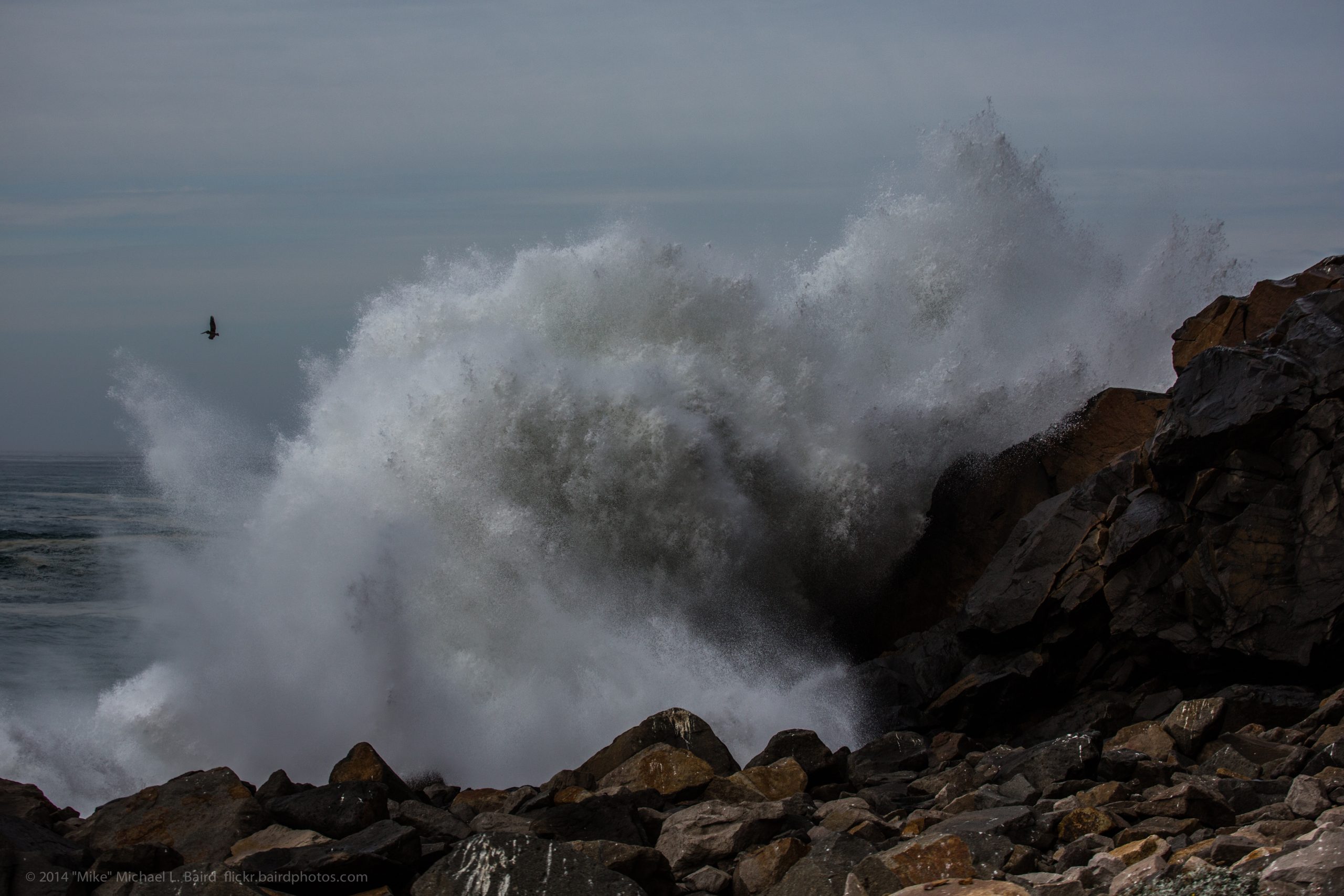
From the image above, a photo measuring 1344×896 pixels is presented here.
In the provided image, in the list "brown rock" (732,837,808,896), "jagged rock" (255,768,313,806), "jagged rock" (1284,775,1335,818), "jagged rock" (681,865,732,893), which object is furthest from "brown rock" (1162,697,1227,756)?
"jagged rock" (255,768,313,806)

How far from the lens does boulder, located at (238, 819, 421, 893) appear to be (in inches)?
246

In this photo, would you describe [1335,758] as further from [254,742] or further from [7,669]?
[7,669]

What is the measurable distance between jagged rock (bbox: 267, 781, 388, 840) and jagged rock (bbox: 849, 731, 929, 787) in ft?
13.0

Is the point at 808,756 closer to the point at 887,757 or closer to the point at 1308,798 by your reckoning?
the point at 887,757

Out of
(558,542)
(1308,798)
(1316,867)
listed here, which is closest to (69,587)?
(558,542)

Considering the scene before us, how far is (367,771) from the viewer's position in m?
8.57

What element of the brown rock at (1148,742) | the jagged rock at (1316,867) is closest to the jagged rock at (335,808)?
the jagged rock at (1316,867)

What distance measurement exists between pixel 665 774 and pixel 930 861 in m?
3.16

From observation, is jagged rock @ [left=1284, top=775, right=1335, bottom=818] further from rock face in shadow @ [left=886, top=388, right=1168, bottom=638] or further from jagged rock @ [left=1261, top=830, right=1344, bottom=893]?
rock face in shadow @ [left=886, top=388, right=1168, bottom=638]

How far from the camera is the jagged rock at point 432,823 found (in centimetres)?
748

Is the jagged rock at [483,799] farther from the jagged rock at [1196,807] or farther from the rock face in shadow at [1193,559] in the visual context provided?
the jagged rock at [1196,807]

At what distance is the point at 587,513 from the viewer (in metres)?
13.3

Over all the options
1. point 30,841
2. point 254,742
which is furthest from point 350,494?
point 30,841

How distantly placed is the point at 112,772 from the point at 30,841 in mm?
3404
